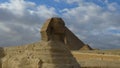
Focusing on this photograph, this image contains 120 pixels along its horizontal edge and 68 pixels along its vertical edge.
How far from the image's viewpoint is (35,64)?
12.1 metres

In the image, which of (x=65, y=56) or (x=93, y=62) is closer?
(x=65, y=56)

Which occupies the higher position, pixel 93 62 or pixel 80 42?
pixel 80 42

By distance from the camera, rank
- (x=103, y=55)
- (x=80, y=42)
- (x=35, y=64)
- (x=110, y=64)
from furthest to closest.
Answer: (x=80, y=42), (x=103, y=55), (x=110, y=64), (x=35, y=64)

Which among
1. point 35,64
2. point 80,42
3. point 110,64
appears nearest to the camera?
point 35,64

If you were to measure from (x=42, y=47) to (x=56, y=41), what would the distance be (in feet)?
1.86

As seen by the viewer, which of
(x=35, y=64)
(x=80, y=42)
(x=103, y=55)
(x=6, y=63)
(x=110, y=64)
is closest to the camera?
(x=35, y=64)

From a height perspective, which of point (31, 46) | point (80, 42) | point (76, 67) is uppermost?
point (80, 42)

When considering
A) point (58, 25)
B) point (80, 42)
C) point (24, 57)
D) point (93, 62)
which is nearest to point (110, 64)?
point (93, 62)

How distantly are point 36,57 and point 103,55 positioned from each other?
54.4ft

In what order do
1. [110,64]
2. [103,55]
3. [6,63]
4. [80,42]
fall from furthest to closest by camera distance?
[80,42] → [103,55] → [110,64] → [6,63]

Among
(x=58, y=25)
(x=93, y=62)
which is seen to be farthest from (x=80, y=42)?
(x=58, y=25)

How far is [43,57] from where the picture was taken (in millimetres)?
12312

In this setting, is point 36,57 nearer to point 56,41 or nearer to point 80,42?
point 56,41

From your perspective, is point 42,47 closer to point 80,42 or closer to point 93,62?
point 93,62
